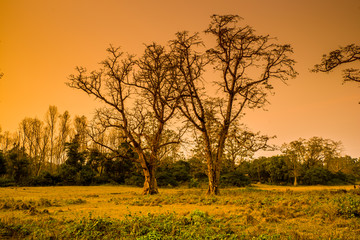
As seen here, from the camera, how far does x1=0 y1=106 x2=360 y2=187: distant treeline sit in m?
35.2

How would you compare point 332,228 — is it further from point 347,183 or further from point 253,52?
point 347,183

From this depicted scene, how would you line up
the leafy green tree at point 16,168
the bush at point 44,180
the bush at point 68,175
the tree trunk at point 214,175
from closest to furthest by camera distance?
the tree trunk at point 214,175, the bush at point 44,180, the bush at point 68,175, the leafy green tree at point 16,168

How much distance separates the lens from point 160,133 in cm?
1991

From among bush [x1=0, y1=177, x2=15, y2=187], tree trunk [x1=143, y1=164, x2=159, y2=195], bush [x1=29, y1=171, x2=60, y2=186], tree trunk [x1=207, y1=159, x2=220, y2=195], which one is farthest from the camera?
bush [x1=29, y1=171, x2=60, y2=186]

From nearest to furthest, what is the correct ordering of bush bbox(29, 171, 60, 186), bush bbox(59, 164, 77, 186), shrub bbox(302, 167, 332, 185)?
bush bbox(29, 171, 60, 186)
bush bbox(59, 164, 77, 186)
shrub bbox(302, 167, 332, 185)

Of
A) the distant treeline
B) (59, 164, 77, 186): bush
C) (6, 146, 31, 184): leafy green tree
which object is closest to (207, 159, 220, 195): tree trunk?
the distant treeline

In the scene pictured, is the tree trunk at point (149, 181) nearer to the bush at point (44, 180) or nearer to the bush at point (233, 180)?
the bush at point (233, 180)

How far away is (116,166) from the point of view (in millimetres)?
41062

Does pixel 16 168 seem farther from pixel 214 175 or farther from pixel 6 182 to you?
pixel 214 175

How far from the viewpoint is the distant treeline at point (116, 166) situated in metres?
35.2

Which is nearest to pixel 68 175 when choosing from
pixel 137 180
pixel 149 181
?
pixel 137 180

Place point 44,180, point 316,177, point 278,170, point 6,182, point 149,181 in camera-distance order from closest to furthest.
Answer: point 149,181 < point 6,182 < point 44,180 < point 316,177 < point 278,170

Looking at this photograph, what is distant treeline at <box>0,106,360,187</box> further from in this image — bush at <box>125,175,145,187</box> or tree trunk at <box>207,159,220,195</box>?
tree trunk at <box>207,159,220,195</box>

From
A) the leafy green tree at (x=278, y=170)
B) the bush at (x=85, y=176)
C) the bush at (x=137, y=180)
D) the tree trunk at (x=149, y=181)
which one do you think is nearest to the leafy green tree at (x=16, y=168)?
the bush at (x=85, y=176)
